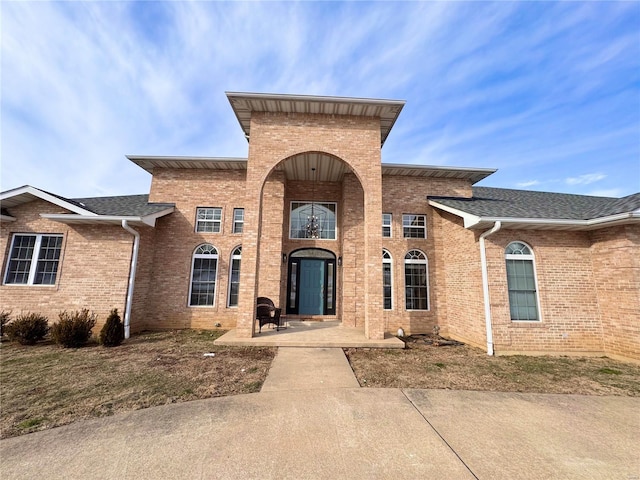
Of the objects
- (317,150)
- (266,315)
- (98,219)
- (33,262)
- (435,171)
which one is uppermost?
(435,171)

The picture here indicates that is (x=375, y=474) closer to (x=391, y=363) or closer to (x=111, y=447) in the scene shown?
(x=111, y=447)

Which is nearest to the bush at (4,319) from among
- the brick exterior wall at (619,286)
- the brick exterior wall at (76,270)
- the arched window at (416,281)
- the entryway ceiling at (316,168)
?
the brick exterior wall at (76,270)

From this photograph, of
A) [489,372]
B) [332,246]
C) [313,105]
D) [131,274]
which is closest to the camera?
[489,372]

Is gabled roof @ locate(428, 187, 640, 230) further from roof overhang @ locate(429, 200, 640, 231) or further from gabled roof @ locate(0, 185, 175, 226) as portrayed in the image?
gabled roof @ locate(0, 185, 175, 226)

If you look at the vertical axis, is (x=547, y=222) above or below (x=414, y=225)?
below

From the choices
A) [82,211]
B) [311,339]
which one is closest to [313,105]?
[311,339]

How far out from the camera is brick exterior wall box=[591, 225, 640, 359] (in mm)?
6867

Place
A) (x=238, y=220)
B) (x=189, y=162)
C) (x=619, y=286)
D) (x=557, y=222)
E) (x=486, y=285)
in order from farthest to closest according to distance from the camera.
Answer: (x=238, y=220)
(x=189, y=162)
(x=486, y=285)
(x=557, y=222)
(x=619, y=286)

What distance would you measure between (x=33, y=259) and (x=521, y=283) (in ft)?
51.8

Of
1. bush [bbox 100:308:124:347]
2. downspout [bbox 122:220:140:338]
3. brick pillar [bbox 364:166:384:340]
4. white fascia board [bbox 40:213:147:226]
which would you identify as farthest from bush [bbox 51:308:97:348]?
brick pillar [bbox 364:166:384:340]

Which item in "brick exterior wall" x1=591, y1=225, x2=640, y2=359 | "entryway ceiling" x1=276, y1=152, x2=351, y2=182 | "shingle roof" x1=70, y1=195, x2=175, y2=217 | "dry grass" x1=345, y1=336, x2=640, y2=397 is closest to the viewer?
"dry grass" x1=345, y1=336, x2=640, y2=397

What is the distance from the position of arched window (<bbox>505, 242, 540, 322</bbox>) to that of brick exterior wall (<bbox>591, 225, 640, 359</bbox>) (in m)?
1.77

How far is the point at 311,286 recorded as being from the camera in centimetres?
1127

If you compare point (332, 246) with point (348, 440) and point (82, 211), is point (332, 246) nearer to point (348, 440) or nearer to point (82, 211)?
point (348, 440)
